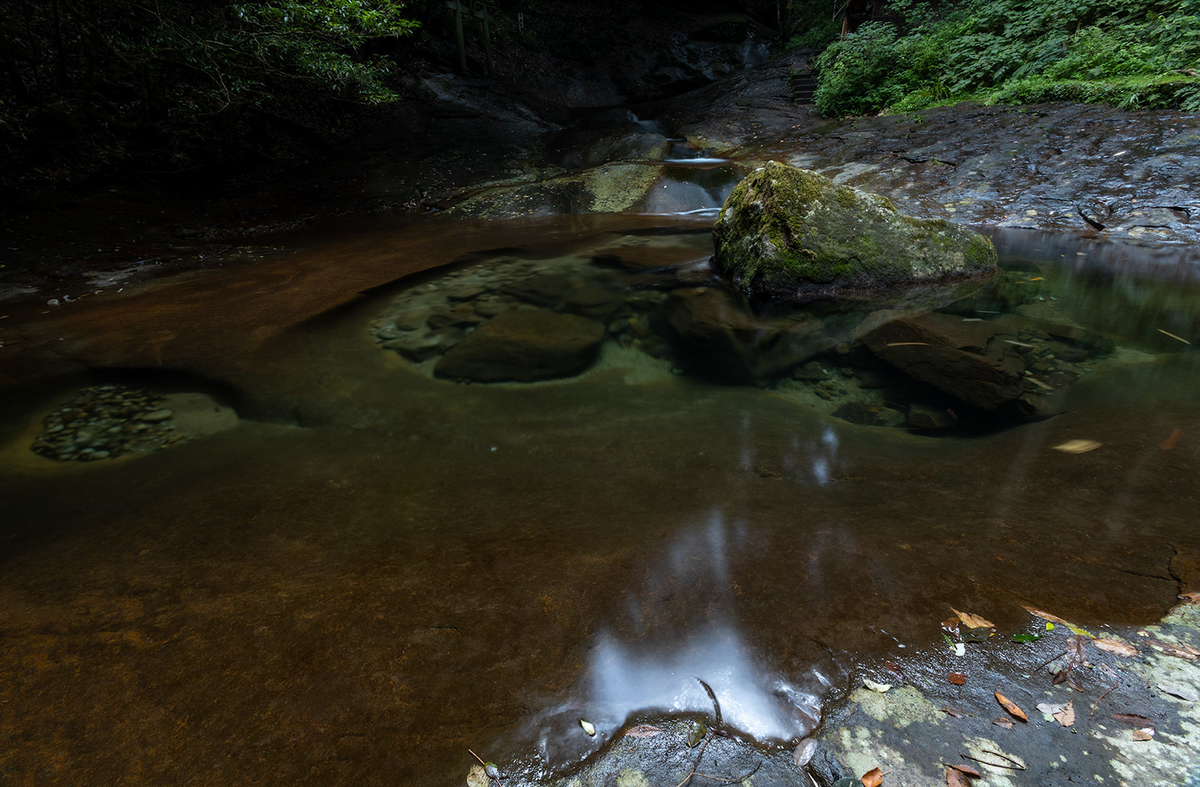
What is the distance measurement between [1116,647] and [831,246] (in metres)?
4.64

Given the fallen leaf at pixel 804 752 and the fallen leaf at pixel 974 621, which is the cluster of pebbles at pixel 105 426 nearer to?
the fallen leaf at pixel 804 752

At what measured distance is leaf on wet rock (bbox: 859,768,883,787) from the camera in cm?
113

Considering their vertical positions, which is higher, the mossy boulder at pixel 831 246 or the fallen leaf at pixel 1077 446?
the mossy boulder at pixel 831 246

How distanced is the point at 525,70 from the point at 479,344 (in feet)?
66.3

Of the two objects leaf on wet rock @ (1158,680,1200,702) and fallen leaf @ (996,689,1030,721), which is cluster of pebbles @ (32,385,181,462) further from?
leaf on wet rock @ (1158,680,1200,702)

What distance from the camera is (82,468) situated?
2764 millimetres

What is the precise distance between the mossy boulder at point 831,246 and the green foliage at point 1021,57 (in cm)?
638

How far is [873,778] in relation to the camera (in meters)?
1.14

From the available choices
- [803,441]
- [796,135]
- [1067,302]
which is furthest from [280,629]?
[796,135]

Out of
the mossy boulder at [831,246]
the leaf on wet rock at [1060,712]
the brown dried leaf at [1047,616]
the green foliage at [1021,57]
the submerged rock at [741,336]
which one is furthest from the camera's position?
the green foliage at [1021,57]

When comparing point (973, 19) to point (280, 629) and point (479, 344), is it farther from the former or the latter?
point (280, 629)

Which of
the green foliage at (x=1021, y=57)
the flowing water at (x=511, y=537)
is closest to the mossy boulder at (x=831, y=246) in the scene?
the flowing water at (x=511, y=537)

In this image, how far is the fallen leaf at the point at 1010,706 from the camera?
48.9 inches

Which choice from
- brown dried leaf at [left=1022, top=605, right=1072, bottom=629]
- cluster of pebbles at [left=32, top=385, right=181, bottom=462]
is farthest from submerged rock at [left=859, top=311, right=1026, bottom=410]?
cluster of pebbles at [left=32, top=385, right=181, bottom=462]
